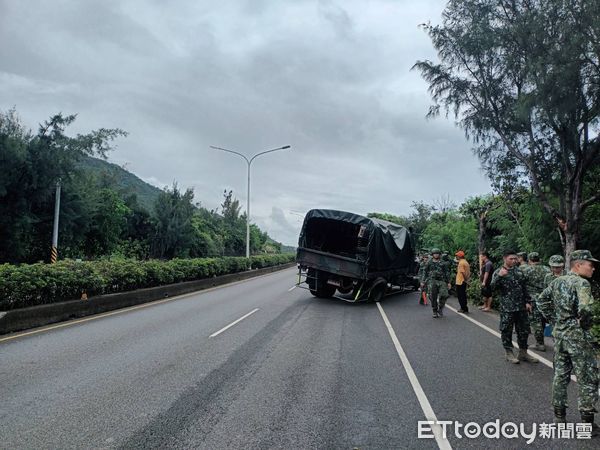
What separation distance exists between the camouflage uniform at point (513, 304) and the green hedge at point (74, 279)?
371 inches

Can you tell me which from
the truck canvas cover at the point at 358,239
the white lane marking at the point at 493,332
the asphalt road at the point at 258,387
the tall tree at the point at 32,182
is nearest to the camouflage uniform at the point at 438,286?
the white lane marking at the point at 493,332

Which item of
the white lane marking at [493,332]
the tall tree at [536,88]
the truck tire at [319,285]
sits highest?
the tall tree at [536,88]

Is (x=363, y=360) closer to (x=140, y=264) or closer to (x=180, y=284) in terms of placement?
(x=140, y=264)

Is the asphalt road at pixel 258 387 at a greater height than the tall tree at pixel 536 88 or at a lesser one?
lesser

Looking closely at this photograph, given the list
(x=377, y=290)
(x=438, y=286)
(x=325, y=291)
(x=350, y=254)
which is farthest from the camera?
(x=350, y=254)

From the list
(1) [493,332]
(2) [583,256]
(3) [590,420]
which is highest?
(2) [583,256]

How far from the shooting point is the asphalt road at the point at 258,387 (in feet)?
12.8

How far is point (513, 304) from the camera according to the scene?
6.50 m

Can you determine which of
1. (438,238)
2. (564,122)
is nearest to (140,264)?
(564,122)

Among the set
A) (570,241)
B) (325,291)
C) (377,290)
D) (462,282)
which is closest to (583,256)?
(462,282)

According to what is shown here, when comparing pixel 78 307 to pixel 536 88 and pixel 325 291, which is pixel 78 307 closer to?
pixel 325 291

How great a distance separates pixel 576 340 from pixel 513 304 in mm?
2274

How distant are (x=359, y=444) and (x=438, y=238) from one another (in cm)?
2558

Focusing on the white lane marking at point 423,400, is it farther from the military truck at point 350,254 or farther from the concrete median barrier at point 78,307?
the concrete median barrier at point 78,307
